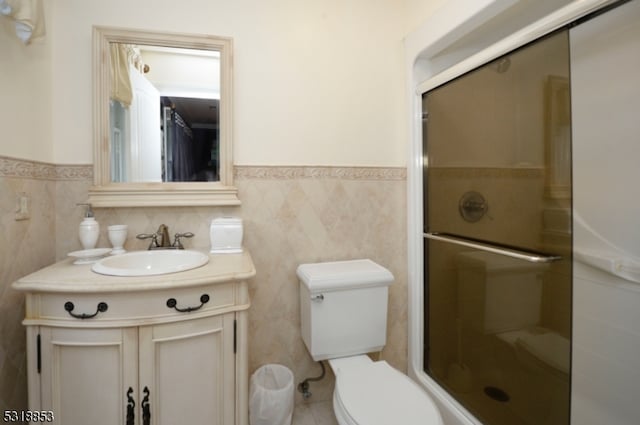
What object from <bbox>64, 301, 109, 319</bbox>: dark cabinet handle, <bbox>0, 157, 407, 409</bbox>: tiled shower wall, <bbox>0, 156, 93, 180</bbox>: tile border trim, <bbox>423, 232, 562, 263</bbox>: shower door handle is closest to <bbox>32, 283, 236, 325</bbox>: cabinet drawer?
<bbox>64, 301, 109, 319</bbox>: dark cabinet handle

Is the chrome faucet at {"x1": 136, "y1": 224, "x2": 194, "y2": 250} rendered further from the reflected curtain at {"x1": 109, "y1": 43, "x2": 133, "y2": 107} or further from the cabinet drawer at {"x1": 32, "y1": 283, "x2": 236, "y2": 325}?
the reflected curtain at {"x1": 109, "y1": 43, "x2": 133, "y2": 107}

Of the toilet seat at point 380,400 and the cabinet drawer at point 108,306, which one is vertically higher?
the cabinet drawer at point 108,306

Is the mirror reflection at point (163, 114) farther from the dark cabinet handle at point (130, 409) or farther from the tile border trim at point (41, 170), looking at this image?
the dark cabinet handle at point (130, 409)

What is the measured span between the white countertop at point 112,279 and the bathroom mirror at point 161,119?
41 cm

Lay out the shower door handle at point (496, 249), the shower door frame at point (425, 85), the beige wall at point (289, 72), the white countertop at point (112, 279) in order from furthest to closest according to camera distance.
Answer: the beige wall at point (289, 72) < the shower door frame at point (425, 85) < the shower door handle at point (496, 249) < the white countertop at point (112, 279)

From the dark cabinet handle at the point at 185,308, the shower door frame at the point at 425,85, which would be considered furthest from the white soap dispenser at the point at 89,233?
the shower door frame at the point at 425,85

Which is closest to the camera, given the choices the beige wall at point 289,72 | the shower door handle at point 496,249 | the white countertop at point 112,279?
the white countertop at point 112,279

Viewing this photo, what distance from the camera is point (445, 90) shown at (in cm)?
156

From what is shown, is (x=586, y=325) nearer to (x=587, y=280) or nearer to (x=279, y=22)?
(x=587, y=280)

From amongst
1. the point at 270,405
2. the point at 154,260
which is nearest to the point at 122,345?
the point at 154,260

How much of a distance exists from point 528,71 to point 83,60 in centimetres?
195

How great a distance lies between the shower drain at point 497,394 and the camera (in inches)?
53.7

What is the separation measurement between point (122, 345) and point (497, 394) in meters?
1.56

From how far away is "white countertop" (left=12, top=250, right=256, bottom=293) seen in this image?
993mm
